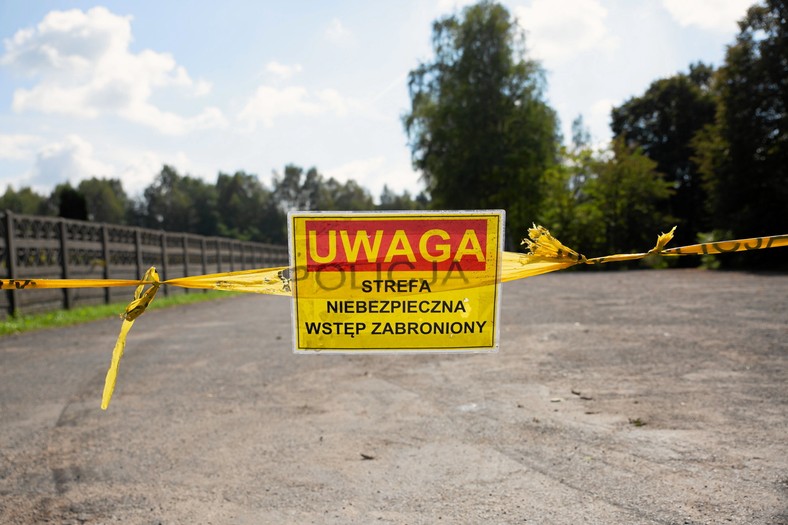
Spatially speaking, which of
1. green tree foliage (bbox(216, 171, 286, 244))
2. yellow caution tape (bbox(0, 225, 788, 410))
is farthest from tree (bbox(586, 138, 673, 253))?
green tree foliage (bbox(216, 171, 286, 244))

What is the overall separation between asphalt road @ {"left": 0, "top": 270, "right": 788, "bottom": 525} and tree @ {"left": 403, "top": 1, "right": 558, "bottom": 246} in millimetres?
30468

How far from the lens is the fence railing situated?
10.9 m

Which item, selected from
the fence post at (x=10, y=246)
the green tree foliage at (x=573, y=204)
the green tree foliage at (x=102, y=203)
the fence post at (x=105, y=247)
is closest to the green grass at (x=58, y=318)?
the fence post at (x=10, y=246)

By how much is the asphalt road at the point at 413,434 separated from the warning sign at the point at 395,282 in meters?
0.86

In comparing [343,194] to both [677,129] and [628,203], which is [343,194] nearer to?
[677,129]

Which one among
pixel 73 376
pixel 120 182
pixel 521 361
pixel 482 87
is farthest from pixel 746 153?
pixel 120 182

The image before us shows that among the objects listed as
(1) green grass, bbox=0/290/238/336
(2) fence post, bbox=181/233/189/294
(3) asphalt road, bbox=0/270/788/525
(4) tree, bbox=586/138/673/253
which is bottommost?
(1) green grass, bbox=0/290/238/336

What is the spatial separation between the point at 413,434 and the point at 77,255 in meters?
12.1

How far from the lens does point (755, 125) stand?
2203 cm

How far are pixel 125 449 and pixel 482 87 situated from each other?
3565 centimetres

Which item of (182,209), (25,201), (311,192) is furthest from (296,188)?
(25,201)

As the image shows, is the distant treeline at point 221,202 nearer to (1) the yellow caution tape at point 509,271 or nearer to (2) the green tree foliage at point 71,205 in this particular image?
(2) the green tree foliage at point 71,205

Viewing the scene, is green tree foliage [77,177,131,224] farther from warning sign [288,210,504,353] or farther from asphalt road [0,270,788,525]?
warning sign [288,210,504,353]

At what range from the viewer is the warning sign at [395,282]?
275 centimetres
